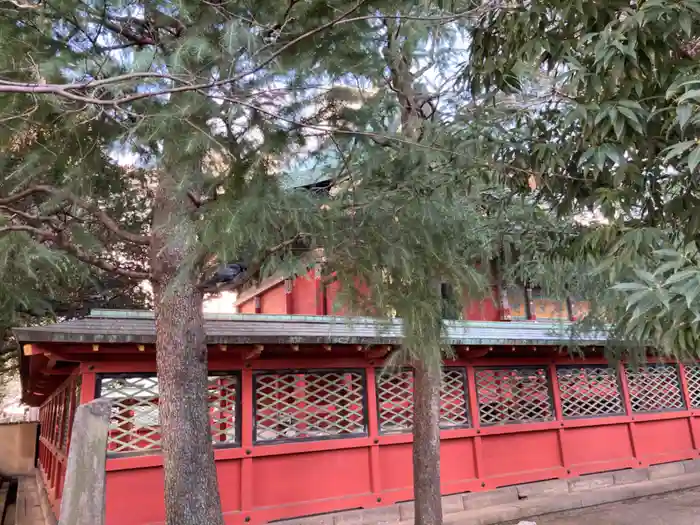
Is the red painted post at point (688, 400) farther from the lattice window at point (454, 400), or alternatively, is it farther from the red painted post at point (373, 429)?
the red painted post at point (373, 429)

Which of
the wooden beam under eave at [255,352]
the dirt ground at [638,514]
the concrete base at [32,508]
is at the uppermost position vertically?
the wooden beam under eave at [255,352]

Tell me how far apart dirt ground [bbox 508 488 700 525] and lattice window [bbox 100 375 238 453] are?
420 centimetres

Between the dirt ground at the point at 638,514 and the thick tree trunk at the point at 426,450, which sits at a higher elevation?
the thick tree trunk at the point at 426,450

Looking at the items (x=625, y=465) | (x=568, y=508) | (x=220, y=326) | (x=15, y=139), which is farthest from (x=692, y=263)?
(x=625, y=465)

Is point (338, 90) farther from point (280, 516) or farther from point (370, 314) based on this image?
point (280, 516)

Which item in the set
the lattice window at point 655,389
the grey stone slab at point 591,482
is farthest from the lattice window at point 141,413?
the lattice window at point 655,389

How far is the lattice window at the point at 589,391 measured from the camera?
8.89 metres

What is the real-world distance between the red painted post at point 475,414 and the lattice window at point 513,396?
7.7 inches

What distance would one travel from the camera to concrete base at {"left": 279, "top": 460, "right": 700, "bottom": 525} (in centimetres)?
662

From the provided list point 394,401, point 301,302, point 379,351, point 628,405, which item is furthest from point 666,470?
point 301,302

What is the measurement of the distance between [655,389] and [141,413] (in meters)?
9.39

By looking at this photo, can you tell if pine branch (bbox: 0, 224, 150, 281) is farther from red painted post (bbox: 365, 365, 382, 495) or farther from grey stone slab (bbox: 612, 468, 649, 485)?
grey stone slab (bbox: 612, 468, 649, 485)

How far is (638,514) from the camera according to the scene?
747 centimetres

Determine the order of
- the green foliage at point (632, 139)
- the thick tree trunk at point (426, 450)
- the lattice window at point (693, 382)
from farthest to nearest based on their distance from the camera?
the lattice window at point (693, 382), the thick tree trunk at point (426, 450), the green foliage at point (632, 139)
